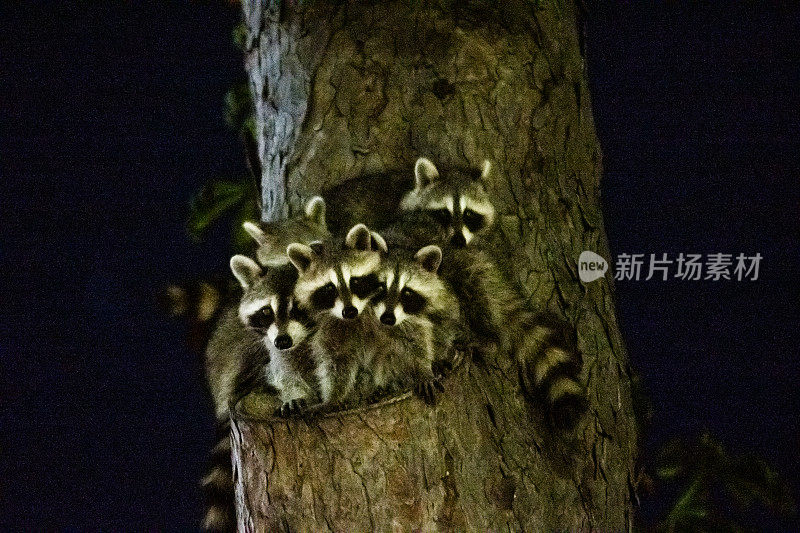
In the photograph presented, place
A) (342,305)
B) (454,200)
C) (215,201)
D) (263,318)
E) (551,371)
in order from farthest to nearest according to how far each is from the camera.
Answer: (215,201)
(454,200)
(551,371)
(263,318)
(342,305)

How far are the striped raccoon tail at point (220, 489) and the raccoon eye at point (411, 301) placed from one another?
0.79 meters

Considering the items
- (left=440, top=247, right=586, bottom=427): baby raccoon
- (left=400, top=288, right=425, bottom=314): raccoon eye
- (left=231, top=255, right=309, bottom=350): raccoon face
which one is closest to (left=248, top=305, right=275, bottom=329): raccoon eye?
(left=231, top=255, right=309, bottom=350): raccoon face

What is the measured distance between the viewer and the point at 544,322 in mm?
2262

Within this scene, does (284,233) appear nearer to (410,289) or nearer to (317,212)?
(317,212)

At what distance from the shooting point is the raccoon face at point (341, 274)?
1.92m

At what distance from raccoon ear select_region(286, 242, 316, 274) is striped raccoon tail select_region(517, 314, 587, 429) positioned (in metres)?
0.64

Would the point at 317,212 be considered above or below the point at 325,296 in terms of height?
above

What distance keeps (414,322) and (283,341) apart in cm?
35

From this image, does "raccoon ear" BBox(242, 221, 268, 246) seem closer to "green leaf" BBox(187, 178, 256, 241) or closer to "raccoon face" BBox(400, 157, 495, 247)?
"green leaf" BBox(187, 178, 256, 241)

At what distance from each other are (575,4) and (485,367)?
133 centimetres

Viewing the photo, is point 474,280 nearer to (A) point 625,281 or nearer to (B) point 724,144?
(A) point 625,281

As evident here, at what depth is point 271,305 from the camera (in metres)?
1.99

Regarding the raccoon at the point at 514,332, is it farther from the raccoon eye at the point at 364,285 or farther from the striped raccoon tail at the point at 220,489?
the striped raccoon tail at the point at 220,489

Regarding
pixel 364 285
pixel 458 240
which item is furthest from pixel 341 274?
pixel 458 240
